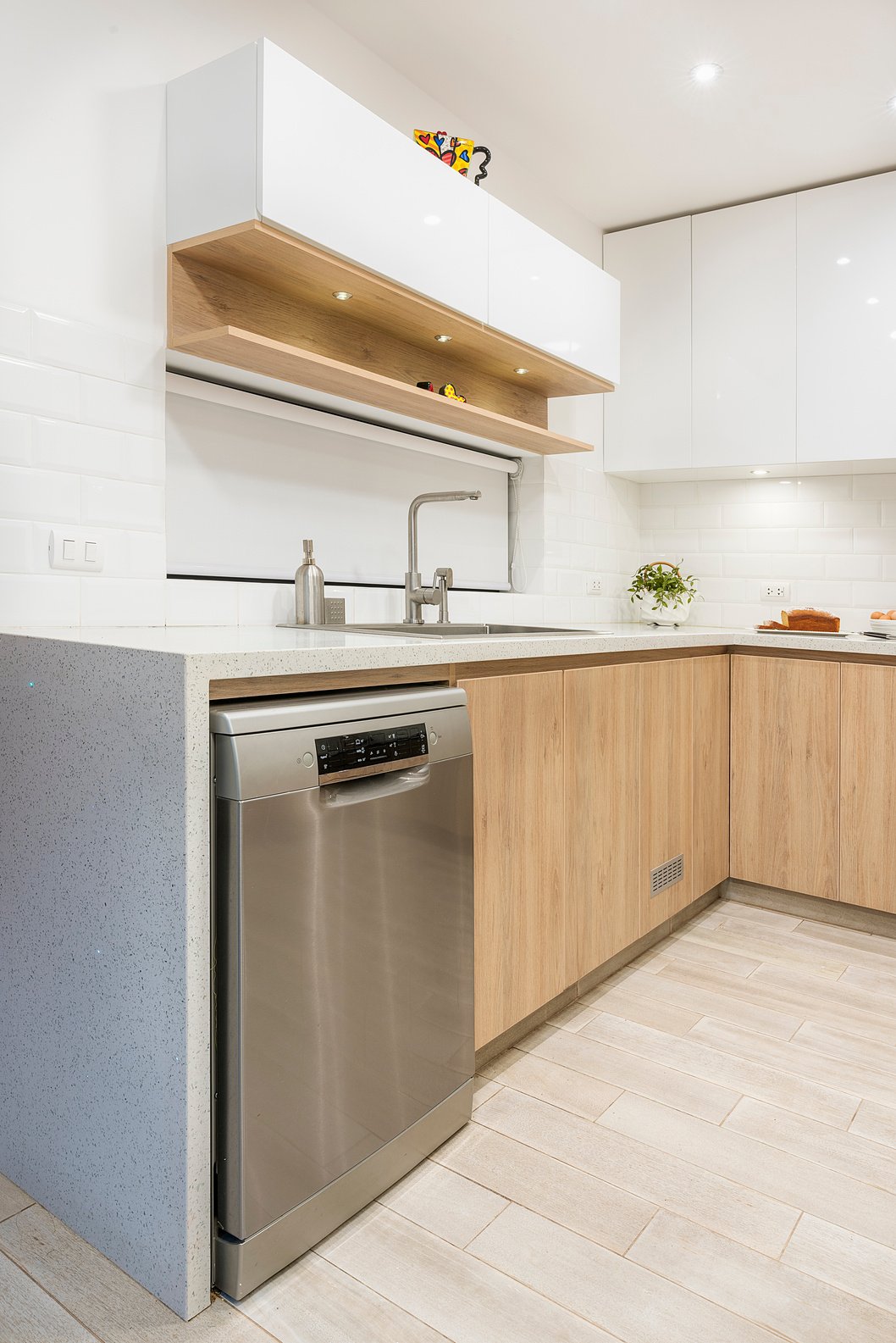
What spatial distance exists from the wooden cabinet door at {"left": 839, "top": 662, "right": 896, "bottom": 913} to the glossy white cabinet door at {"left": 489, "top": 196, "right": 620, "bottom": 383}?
4.22ft

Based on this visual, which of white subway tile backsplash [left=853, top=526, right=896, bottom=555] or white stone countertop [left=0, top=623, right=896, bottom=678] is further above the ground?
white subway tile backsplash [left=853, top=526, right=896, bottom=555]

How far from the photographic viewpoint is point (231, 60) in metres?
1.76

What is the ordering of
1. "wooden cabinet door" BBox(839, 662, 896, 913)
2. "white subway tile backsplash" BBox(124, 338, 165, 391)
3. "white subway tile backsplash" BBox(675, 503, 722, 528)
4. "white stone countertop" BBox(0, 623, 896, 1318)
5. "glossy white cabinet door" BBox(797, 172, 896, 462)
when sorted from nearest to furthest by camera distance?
1. "white stone countertop" BBox(0, 623, 896, 1318)
2. "white subway tile backsplash" BBox(124, 338, 165, 391)
3. "wooden cabinet door" BBox(839, 662, 896, 913)
4. "glossy white cabinet door" BBox(797, 172, 896, 462)
5. "white subway tile backsplash" BBox(675, 503, 722, 528)

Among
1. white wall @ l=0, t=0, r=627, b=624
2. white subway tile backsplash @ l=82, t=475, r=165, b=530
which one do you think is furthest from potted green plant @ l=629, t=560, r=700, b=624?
white subway tile backsplash @ l=82, t=475, r=165, b=530

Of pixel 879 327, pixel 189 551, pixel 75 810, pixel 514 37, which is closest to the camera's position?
pixel 75 810

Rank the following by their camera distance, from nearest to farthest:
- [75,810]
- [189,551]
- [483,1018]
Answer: [75,810], [483,1018], [189,551]

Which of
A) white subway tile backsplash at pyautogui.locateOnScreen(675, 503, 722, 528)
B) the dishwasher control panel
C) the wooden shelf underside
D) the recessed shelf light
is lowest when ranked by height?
the dishwasher control panel

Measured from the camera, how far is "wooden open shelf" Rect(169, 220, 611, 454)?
1853 millimetres

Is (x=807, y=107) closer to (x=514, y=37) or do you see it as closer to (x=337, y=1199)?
(x=514, y=37)

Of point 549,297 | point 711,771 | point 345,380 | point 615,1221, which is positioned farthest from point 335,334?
point 615,1221

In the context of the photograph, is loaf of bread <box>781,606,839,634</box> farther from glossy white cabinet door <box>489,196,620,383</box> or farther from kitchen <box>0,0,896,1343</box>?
glossy white cabinet door <box>489,196,620,383</box>

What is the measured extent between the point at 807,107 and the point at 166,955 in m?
2.92

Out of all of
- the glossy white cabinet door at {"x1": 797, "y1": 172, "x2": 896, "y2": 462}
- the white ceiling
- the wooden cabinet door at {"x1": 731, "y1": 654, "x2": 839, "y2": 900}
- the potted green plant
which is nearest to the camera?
the white ceiling

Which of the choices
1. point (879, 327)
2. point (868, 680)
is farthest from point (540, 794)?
point (879, 327)
